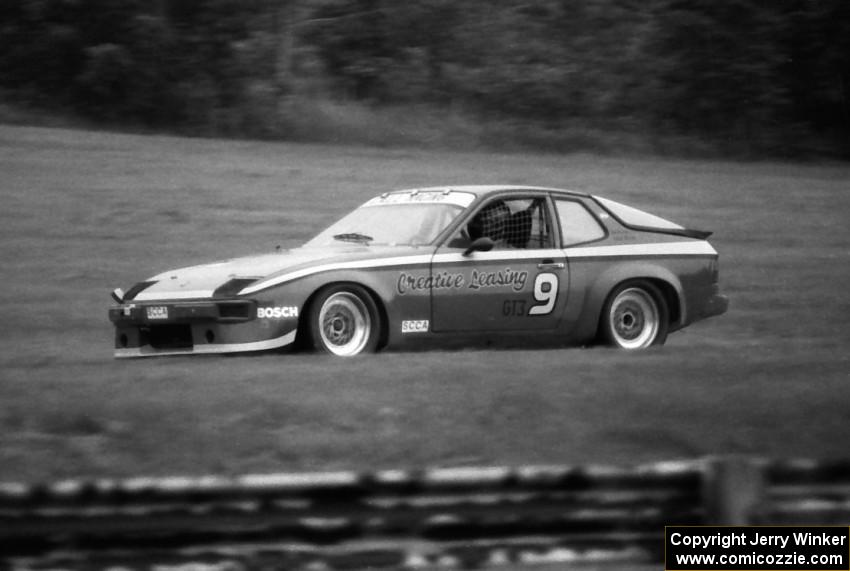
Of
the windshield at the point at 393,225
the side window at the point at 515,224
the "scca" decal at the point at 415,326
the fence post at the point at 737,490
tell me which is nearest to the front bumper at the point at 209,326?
the "scca" decal at the point at 415,326

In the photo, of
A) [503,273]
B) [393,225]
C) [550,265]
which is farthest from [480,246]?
[393,225]

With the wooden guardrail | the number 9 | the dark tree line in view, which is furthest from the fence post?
the dark tree line

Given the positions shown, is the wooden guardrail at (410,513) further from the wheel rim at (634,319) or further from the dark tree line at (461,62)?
the dark tree line at (461,62)

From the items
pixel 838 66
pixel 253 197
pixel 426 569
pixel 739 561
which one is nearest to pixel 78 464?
pixel 426 569

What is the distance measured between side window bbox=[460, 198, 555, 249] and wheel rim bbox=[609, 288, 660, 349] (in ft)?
2.61

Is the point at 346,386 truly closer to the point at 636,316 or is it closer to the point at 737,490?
the point at 737,490

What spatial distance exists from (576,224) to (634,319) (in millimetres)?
888

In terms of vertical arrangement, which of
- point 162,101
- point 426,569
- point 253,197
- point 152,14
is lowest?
point 426,569

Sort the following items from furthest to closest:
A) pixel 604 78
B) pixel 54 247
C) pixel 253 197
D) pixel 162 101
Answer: pixel 604 78 → pixel 162 101 → pixel 253 197 → pixel 54 247

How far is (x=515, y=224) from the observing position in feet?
32.9

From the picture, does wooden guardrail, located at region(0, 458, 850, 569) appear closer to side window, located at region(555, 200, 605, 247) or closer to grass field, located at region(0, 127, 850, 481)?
grass field, located at region(0, 127, 850, 481)

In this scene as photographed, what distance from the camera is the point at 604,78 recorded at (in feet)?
98.0

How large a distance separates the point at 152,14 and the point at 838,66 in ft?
51.3

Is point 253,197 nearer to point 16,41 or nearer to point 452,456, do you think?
point 452,456
